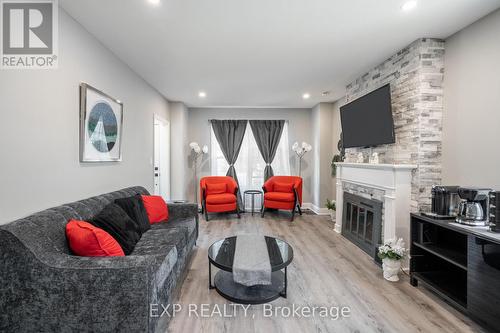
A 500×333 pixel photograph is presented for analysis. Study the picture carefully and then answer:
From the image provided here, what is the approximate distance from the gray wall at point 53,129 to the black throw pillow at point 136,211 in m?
0.34

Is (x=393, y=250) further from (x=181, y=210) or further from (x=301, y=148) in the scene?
(x=301, y=148)

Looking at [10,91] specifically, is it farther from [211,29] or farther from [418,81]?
[418,81]

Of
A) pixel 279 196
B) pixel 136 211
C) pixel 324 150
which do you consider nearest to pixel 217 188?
pixel 279 196

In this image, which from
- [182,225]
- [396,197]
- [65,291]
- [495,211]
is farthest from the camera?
[182,225]

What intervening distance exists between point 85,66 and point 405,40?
11.1 feet

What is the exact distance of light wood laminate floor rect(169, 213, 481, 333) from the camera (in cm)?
183

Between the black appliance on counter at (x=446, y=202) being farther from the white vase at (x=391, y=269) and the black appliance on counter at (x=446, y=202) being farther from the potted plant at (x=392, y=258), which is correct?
the white vase at (x=391, y=269)

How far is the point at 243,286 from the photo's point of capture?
2.33 meters

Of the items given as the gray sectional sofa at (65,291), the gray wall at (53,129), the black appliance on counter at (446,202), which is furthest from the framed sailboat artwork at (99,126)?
the black appliance on counter at (446,202)

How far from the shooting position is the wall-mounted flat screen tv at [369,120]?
9.82 feet

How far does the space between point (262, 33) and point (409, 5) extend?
1.28 metres

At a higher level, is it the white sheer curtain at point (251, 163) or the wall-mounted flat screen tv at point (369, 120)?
the wall-mounted flat screen tv at point (369, 120)

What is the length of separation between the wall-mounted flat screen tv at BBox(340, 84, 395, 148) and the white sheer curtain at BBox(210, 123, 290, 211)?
2.11 meters

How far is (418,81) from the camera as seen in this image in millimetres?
2611
